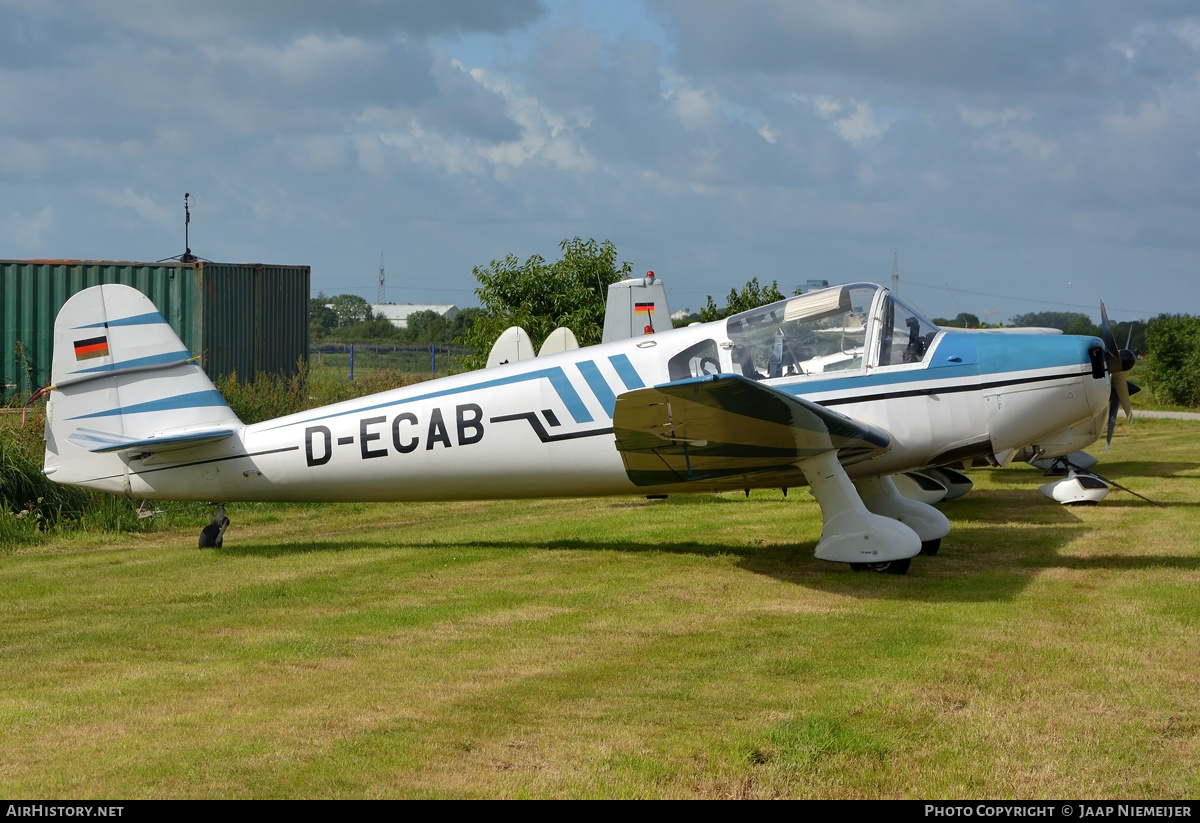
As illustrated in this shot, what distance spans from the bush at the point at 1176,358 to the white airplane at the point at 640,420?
84.6 feet

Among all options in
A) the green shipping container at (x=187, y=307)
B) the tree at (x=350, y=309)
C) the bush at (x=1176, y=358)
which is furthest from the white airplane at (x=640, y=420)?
the tree at (x=350, y=309)

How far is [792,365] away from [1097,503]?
6.12 metres

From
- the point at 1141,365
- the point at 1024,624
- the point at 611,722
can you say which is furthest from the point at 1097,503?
the point at 1141,365

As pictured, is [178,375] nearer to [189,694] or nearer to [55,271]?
[189,694]

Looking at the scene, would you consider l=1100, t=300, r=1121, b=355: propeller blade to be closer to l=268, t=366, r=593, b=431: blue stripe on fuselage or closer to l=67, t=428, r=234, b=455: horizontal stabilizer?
l=268, t=366, r=593, b=431: blue stripe on fuselage

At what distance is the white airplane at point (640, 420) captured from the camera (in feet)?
25.5

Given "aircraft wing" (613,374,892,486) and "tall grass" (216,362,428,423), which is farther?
"tall grass" (216,362,428,423)

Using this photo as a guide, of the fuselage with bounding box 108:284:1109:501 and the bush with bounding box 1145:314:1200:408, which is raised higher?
the bush with bounding box 1145:314:1200:408

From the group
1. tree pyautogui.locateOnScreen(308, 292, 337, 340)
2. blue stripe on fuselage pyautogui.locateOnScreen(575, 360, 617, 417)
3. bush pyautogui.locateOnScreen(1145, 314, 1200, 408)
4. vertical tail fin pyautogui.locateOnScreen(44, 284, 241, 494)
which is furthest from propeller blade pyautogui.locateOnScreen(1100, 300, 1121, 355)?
tree pyautogui.locateOnScreen(308, 292, 337, 340)

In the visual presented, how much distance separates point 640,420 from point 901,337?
227cm

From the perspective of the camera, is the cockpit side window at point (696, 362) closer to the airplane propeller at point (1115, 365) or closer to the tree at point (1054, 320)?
the airplane propeller at point (1115, 365)

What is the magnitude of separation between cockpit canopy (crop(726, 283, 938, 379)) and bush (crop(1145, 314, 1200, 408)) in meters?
27.9

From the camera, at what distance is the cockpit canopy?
26.5 feet

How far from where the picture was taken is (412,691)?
4930mm
